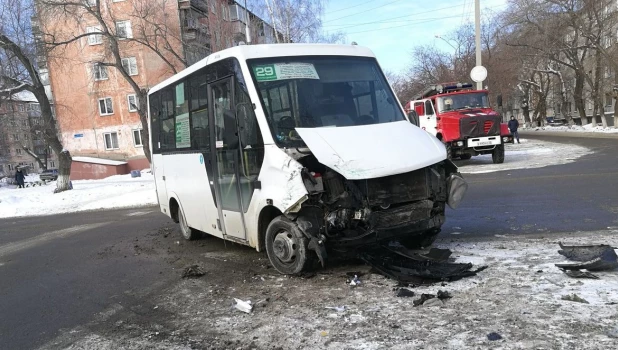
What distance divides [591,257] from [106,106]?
3853cm

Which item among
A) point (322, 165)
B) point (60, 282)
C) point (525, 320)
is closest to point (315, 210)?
point (322, 165)

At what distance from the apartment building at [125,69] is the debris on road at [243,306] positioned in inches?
892

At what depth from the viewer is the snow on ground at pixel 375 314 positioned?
11.4ft

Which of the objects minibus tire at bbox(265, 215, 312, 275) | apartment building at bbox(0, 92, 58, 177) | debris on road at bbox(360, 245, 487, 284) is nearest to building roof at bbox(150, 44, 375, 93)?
minibus tire at bbox(265, 215, 312, 275)

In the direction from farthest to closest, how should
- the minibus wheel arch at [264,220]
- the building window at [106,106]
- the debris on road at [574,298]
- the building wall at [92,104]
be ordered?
the building window at [106,106], the building wall at [92,104], the minibus wheel arch at [264,220], the debris on road at [574,298]

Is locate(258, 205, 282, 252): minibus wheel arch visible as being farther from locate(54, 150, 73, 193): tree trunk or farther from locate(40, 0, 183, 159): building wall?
locate(40, 0, 183, 159): building wall

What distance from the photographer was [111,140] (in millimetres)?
37719

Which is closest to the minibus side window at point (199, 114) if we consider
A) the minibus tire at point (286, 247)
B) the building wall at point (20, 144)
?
the minibus tire at point (286, 247)

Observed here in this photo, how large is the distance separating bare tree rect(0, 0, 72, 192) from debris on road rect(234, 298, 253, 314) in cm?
1928

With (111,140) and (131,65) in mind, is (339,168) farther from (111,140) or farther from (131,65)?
(111,140)

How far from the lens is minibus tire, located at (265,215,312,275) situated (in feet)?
16.5

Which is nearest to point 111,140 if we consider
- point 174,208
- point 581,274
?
point 174,208

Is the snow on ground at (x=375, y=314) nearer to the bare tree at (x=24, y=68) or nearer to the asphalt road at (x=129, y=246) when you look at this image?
the asphalt road at (x=129, y=246)

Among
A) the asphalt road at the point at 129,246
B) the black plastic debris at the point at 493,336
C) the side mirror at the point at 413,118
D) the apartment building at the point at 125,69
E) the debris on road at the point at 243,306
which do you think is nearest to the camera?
the black plastic debris at the point at 493,336
